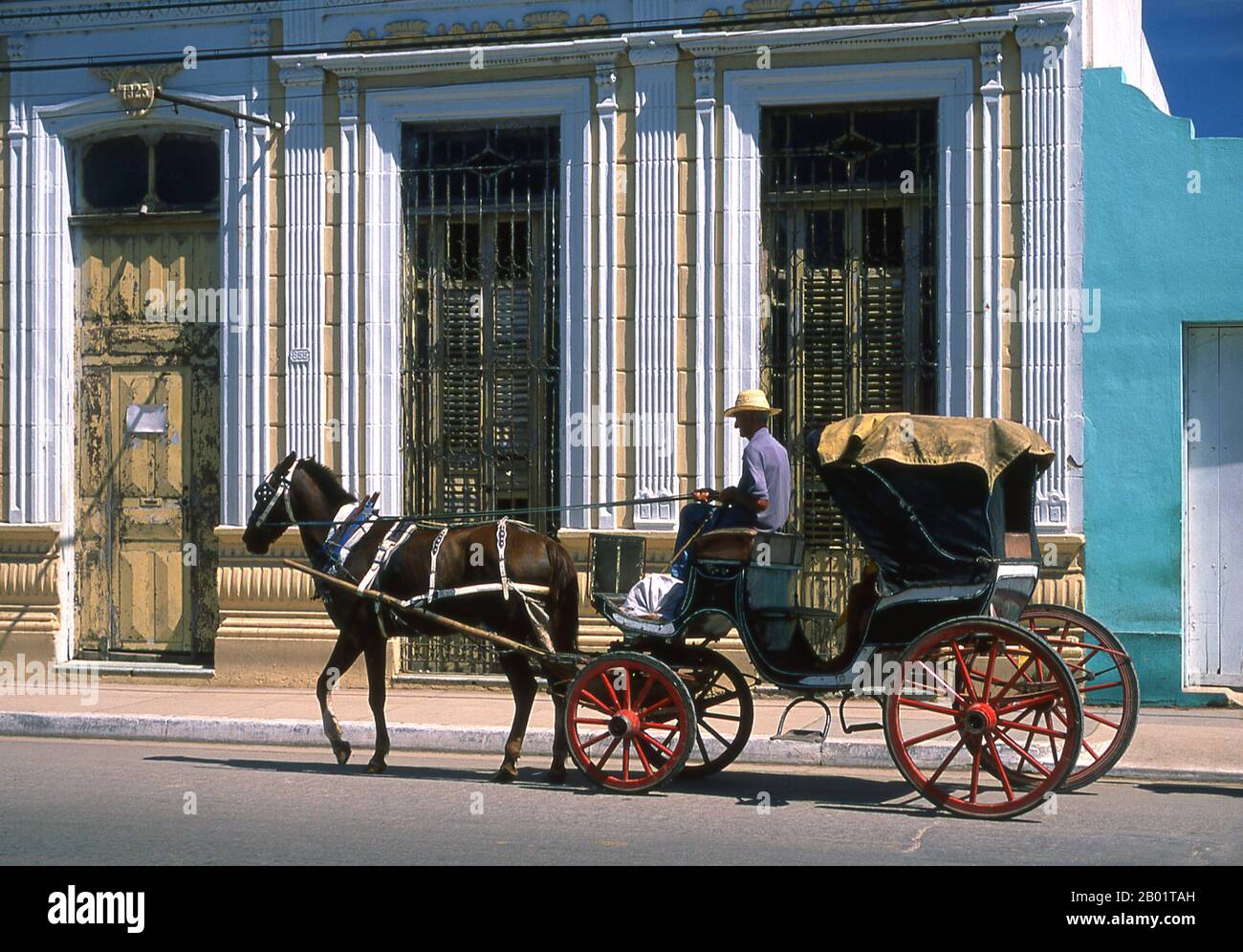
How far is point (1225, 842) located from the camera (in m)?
7.67

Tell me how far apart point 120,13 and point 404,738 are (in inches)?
310

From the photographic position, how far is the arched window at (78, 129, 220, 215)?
1479 cm

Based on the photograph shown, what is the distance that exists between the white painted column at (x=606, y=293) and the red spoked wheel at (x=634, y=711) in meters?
4.70

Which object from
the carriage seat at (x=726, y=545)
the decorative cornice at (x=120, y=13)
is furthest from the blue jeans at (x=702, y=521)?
the decorative cornice at (x=120, y=13)

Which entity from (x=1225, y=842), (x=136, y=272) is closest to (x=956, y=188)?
A: (x=1225, y=842)

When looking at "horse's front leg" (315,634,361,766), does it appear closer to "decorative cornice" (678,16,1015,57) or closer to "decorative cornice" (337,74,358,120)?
"decorative cornice" (337,74,358,120)

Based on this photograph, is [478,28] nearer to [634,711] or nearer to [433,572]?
[433,572]

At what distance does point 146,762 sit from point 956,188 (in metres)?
7.82

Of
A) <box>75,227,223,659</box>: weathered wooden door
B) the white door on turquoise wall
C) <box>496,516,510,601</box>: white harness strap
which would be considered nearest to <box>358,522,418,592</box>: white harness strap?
<box>496,516,510,601</box>: white harness strap

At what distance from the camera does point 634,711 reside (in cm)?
888

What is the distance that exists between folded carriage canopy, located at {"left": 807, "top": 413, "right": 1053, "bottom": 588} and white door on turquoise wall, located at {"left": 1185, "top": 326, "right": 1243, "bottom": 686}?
481cm

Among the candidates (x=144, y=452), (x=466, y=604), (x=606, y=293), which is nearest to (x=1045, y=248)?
(x=606, y=293)

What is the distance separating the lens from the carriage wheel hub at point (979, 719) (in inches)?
320
